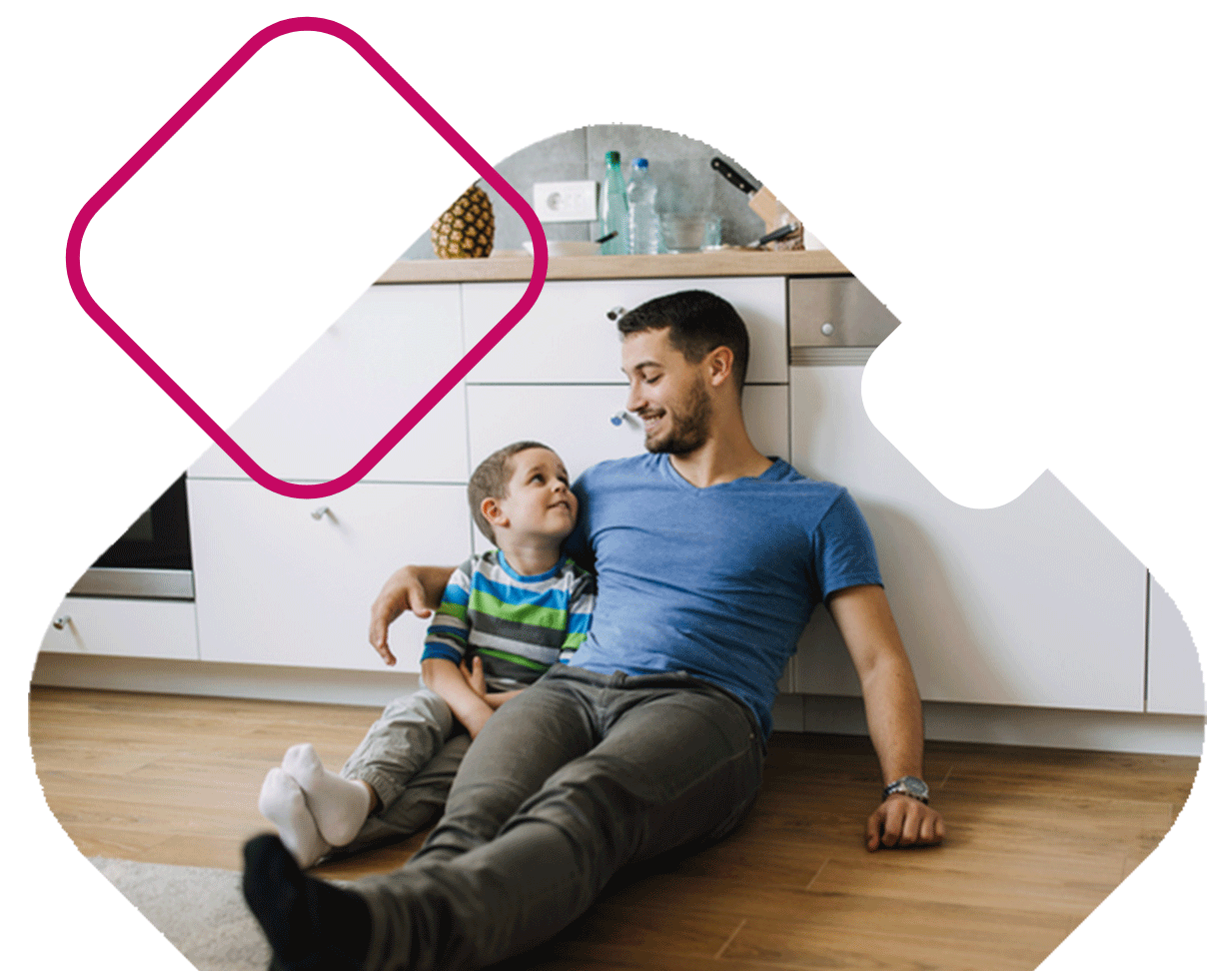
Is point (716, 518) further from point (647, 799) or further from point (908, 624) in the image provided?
point (647, 799)

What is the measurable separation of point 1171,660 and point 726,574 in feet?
2.40

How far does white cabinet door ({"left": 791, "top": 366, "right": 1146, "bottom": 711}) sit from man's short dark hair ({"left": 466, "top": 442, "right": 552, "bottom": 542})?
1.59 ft

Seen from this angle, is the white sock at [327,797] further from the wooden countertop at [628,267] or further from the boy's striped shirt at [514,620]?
the wooden countertop at [628,267]

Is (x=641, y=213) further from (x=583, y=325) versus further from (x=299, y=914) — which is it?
(x=299, y=914)

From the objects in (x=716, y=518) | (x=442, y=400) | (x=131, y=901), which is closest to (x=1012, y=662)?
(x=716, y=518)

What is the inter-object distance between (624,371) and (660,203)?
566 mm

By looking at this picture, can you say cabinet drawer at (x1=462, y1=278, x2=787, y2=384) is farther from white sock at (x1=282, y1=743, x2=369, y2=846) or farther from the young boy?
white sock at (x1=282, y1=743, x2=369, y2=846)

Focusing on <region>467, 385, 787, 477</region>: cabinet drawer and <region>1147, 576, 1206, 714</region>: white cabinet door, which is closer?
<region>1147, 576, 1206, 714</region>: white cabinet door

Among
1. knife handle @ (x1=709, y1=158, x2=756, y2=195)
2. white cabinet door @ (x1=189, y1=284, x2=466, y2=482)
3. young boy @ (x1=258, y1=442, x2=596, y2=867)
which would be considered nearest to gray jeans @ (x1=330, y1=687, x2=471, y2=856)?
young boy @ (x1=258, y1=442, x2=596, y2=867)

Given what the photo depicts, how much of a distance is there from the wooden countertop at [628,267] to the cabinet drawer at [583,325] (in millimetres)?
17

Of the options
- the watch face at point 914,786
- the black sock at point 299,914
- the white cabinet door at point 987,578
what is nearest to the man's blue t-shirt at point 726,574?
the white cabinet door at point 987,578

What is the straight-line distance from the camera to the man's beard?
207 cm

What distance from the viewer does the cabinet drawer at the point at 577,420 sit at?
85.1 inches

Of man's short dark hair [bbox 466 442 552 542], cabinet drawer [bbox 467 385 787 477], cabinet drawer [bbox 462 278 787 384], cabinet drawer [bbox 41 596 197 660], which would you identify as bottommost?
cabinet drawer [bbox 41 596 197 660]
